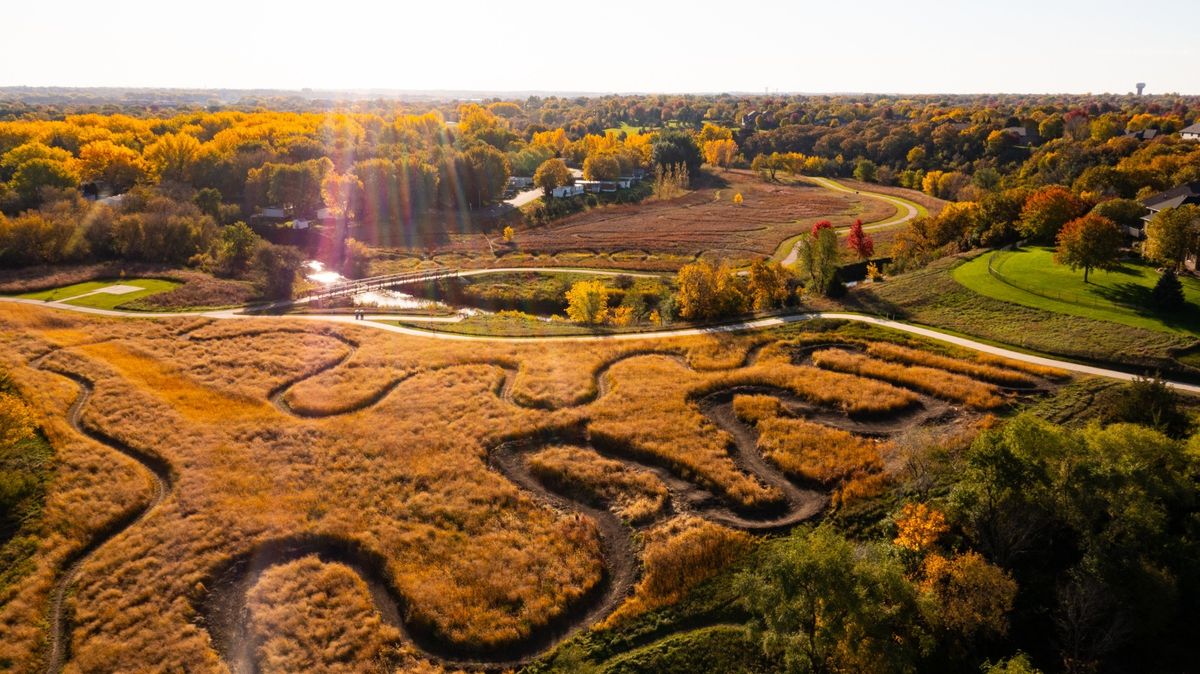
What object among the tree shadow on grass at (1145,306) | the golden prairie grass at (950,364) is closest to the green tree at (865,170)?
the tree shadow on grass at (1145,306)

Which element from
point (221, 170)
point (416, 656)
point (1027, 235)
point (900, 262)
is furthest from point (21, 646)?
point (221, 170)

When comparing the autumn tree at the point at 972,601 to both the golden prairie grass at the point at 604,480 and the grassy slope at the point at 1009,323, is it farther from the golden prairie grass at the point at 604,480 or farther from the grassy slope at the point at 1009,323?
the grassy slope at the point at 1009,323

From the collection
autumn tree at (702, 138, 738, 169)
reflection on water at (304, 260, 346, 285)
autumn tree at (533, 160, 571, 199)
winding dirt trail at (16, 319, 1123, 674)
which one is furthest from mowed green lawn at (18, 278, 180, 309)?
autumn tree at (702, 138, 738, 169)

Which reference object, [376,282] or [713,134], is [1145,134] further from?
[376,282]

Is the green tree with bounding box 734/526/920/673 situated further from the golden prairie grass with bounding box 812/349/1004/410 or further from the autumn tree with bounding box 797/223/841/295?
the autumn tree with bounding box 797/223/841/295

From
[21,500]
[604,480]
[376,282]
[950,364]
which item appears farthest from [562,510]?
[376,282]
